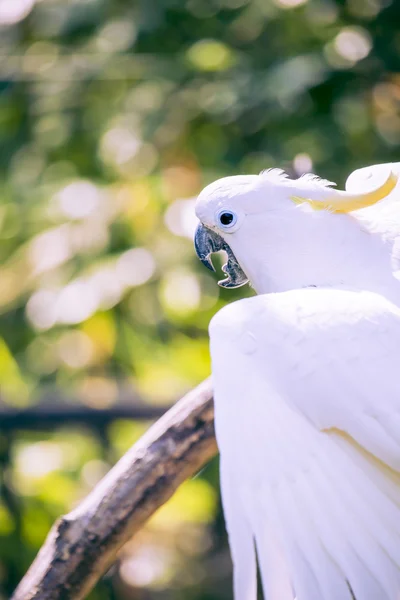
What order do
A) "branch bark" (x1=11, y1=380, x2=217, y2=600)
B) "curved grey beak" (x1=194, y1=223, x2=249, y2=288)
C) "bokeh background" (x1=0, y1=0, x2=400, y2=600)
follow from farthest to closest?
"bokeh background" (x1=0, y1=0, x2=400, y2=600) < "curved grey beak" (x1=194, y1=223, x2=249, y2=288) < "branch bark" (x1=11, y1=380, x2=217, y2=600)

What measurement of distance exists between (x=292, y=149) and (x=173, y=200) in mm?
459

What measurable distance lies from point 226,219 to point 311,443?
466 millimetres

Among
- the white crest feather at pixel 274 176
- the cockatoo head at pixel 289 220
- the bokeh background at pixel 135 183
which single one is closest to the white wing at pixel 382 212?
the cockatoo head at pixel 289 220

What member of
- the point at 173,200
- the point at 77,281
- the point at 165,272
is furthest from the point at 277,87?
the point at 77,281

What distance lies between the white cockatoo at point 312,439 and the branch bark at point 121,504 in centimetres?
25

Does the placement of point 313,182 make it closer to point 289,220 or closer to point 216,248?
point 289,220

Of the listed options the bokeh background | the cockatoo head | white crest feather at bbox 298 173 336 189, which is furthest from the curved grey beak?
the bokeh background

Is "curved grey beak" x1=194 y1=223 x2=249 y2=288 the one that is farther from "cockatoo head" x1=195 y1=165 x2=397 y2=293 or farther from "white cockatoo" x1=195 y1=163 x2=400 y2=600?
"white cockatoo" x1=195 y1=163 x2=400 y2=600

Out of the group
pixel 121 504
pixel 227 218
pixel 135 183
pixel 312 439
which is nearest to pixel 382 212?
pixel 227 218

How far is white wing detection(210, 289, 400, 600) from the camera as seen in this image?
925mm

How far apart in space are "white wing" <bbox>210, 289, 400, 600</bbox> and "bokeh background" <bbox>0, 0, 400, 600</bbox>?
2.14 feet

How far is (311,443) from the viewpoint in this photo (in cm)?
98

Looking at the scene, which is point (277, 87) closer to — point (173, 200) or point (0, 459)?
point (173, 200)

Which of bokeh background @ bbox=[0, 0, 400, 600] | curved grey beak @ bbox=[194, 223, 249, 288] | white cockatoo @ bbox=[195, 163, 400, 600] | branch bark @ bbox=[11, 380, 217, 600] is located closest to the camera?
white cockatoo @ bbox=[195, 163, 400, 600]
